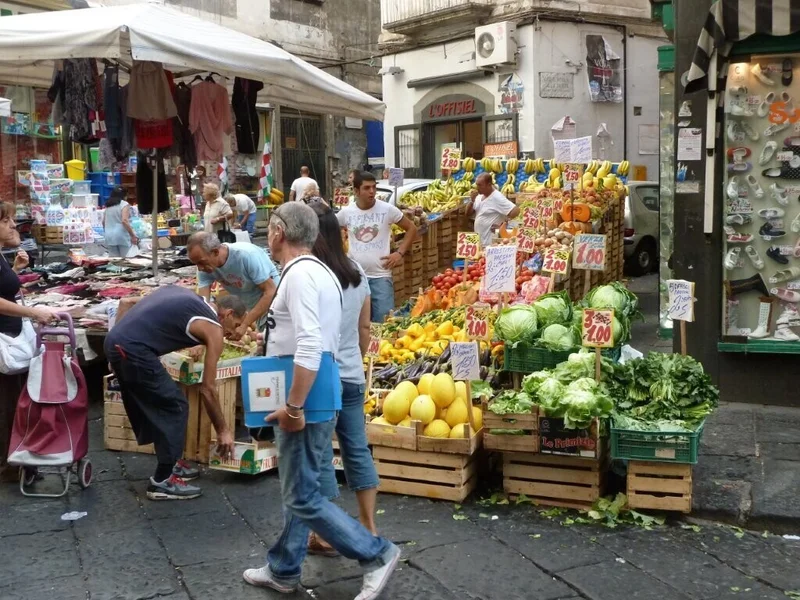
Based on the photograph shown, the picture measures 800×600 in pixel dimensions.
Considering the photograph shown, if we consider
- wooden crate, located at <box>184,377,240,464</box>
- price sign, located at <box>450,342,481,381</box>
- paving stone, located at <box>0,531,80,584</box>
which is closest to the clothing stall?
wooden crate, located at <box>184,377,240,464</box>

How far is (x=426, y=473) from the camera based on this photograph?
17.7 feet

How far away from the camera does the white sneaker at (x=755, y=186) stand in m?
7.16

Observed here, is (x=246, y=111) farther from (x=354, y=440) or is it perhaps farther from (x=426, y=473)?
(x=354, y=440)

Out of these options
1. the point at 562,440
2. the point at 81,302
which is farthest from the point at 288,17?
the point at 562,440

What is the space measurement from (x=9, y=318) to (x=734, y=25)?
555 cm

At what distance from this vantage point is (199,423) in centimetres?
624

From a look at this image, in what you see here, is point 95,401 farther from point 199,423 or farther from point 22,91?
point 22,91

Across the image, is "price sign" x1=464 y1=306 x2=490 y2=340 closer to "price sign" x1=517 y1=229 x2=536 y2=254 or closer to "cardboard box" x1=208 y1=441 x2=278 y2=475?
"cardboard box" x1=208 y1=441 x2=278 y2=475

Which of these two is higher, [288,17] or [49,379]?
[288,17]

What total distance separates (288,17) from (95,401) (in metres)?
20.7

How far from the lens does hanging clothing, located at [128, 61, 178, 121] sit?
307 inches

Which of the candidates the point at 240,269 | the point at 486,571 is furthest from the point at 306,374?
the point at 240,269

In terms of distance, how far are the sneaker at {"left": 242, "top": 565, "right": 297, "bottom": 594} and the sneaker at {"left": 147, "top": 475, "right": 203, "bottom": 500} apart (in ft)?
4.54

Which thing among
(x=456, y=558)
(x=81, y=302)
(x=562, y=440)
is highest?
(x=81, y=302)
